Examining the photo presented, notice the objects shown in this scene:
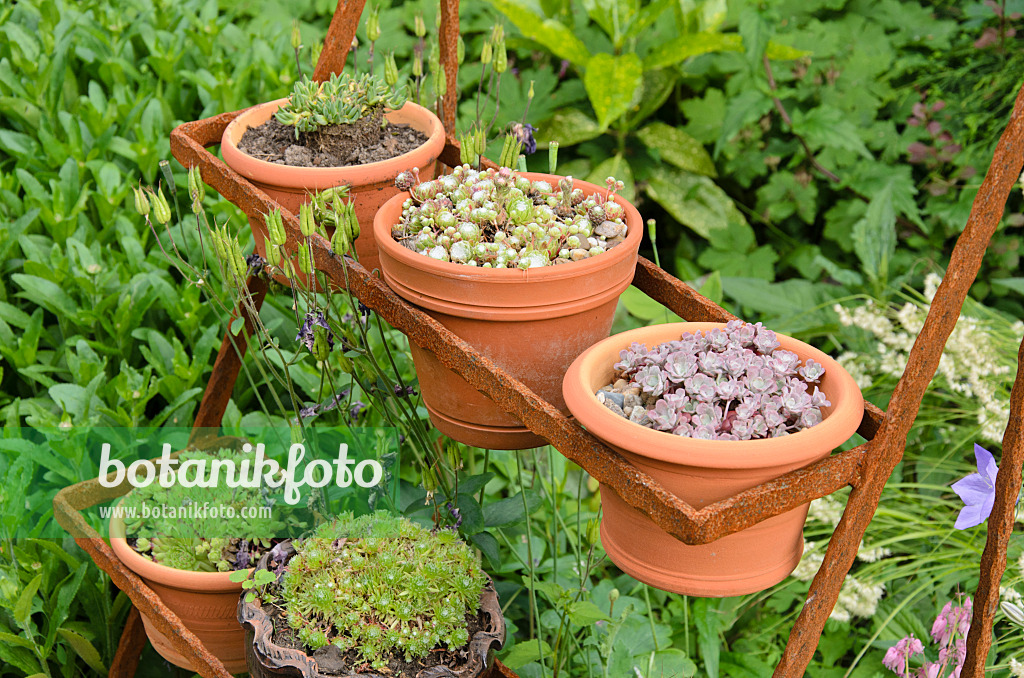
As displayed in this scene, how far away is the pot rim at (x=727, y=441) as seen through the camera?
960mm

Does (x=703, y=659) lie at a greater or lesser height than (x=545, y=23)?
lesser

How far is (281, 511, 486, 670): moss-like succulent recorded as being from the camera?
1.33m

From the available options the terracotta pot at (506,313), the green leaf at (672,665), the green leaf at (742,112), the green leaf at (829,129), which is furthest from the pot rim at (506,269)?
the green leaf at (829,129)

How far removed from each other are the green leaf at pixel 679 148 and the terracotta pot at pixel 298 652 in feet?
7.79

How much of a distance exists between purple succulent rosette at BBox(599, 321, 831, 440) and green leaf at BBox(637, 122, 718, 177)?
2396 millimetres

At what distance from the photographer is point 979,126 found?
3.28m

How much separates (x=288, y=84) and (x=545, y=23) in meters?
0.96

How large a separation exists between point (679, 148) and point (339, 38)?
6.70 ft

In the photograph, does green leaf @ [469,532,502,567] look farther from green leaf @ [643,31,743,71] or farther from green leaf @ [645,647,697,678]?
green leaf @ [643,31,743,71]

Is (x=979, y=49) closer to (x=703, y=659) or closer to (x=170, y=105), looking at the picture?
(x=703, y=659)

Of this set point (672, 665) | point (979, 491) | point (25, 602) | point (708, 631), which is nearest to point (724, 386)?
point (979, 491)

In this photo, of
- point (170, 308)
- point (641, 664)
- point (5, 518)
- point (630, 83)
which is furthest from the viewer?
point (630, 83)

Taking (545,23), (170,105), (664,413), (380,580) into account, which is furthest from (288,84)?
(664,413)

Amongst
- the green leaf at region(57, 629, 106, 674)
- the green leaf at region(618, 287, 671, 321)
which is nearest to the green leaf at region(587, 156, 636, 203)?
the green leaf at region(618, 287, 671, 321)
